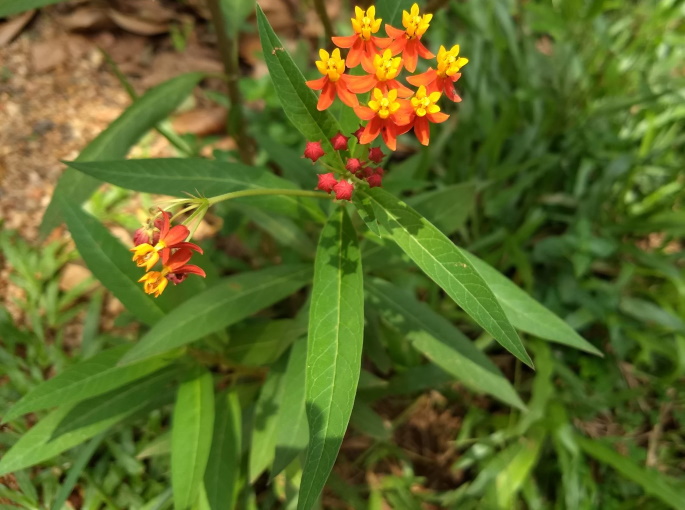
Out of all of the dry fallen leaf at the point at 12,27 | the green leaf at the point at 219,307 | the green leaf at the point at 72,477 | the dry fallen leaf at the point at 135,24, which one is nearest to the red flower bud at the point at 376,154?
the green leaf at the point at 219,307

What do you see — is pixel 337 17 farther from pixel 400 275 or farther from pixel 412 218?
pixel 412 218

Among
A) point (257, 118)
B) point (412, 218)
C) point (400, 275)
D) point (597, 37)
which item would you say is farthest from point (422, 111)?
point (597, 37)

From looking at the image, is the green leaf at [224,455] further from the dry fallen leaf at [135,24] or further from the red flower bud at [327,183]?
the dry fallen leaf at [135,24]

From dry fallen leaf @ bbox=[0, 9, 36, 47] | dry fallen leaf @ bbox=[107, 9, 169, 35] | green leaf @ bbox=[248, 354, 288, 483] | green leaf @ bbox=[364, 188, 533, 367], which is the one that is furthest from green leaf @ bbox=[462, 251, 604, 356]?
dry fallen leaf @ bbox=[0, 9, 36, 47]

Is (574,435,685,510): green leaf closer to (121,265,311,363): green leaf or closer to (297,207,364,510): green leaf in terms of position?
(121,265,311,363): green leaf

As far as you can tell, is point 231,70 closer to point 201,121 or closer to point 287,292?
point 287,292
